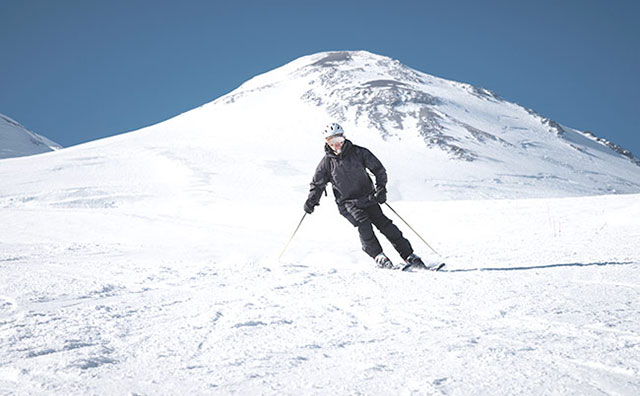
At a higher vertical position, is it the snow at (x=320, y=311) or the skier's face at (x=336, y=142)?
the skier's face at (x=336, y=142)

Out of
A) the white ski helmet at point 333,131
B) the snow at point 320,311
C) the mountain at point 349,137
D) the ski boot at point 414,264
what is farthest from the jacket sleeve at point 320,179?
the mountain at point 349,137

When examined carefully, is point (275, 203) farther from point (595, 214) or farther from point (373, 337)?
point (373, 337)

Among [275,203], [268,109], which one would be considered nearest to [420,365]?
[275,203]

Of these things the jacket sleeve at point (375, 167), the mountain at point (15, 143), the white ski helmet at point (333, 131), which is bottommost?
the mountain at point (15, 143)

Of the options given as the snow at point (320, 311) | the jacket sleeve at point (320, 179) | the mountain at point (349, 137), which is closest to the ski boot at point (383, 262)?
the snow at point (320, 311)

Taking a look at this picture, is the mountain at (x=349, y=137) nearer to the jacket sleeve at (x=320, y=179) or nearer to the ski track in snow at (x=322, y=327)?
the jacket sleeve at (x=320, y=179)

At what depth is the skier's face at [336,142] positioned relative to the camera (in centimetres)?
657

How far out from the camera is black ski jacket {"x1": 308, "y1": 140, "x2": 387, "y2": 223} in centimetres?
664

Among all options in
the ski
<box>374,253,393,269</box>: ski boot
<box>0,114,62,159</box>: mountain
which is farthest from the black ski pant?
<box>0,114,62,159</box>: mountain

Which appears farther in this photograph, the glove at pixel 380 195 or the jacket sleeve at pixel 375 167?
the jacket sleeve at pixel 375 167

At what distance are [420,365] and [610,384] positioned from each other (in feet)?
2.82

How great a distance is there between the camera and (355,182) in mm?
6648

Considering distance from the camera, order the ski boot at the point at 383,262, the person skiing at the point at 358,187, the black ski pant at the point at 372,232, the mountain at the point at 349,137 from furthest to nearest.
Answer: the mountain at the point at 349,137
the person skiing at the point at 358,187
the black ski pant at the point at 372,232
the ski boot at the point at 383,262

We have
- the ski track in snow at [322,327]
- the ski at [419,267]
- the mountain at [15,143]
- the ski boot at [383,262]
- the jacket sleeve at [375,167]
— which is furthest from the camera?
the mountain at [15,143]
